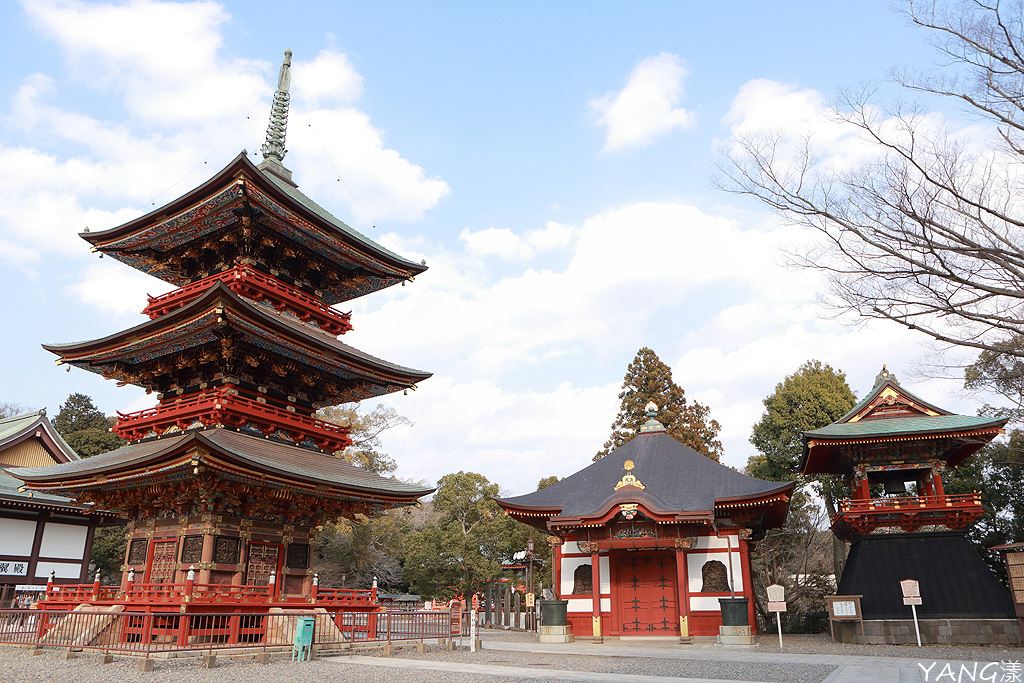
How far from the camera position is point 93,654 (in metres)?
15.0

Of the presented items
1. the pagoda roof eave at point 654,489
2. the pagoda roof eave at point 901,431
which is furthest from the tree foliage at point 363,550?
the pagoda roof eave at point 901,431

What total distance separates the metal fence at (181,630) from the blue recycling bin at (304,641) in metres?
0.19

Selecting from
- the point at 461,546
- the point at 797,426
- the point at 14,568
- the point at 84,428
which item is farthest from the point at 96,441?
the point at 797,426

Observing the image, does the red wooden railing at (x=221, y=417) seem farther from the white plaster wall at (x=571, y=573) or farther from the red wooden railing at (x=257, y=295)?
the white plaster wall at (x=571, y=573)

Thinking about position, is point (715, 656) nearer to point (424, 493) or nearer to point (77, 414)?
point (424, 493)

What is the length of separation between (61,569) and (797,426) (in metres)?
37.9

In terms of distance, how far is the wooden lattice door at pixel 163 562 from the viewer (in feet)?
58.5

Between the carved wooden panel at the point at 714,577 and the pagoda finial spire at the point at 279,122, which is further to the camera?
the pagoda finial spire at the point at 279,122

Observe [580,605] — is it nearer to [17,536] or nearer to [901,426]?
[901,426]

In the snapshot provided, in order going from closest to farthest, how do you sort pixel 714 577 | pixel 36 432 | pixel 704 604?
1. pixel 704 604
2. pixel 714 577
3. pixel 36 432

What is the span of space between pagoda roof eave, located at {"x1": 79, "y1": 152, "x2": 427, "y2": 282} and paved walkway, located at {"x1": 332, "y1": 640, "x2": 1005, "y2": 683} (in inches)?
528

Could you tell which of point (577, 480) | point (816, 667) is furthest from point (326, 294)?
point (816, 667)

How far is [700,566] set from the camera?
22.7 metres

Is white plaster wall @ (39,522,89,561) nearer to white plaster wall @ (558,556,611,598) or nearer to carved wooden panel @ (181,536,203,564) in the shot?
carved wooden panel @ (181,536,203,564)
